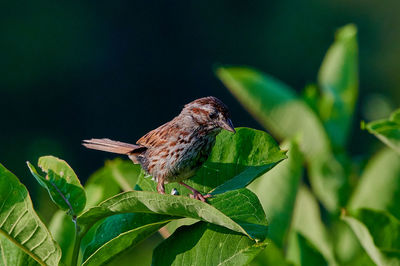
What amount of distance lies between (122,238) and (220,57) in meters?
17.1

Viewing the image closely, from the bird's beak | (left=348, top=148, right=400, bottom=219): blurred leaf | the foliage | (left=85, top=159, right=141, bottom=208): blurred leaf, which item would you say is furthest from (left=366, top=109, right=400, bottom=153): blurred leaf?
(left=85, top=159, right=141, bottom=208): blurred leaf

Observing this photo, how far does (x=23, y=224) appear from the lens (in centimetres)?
140

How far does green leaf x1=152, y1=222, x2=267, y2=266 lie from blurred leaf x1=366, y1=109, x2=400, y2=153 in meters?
0.49

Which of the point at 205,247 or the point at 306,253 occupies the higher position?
the point at 205,247

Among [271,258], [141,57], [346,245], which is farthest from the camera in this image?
[141,57]

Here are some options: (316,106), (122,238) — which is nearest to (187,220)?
(122,238)

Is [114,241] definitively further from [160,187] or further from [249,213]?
[160,187]

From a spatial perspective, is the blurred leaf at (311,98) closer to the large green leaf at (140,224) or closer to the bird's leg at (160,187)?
the bird's leg at (160,187)

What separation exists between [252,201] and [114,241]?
0.32 m

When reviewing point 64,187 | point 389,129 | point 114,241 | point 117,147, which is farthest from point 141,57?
point 114,241

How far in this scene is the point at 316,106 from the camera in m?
2.51

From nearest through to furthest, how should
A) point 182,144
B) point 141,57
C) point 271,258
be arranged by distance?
point 271,258
point 182,144
point 141,57

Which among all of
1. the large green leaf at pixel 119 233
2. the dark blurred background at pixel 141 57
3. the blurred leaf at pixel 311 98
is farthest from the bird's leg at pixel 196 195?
the dark blurred background at pixel 141 57

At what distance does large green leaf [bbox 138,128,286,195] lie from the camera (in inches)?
67.8
